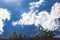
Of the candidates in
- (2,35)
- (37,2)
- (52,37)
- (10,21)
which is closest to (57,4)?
(37,2)

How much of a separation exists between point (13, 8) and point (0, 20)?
0.22 m

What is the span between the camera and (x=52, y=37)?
2.38m

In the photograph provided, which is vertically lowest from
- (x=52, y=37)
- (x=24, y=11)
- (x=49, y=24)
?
(x=52, y=37)

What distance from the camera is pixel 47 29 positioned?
7.95ft

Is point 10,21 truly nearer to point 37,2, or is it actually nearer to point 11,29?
point 11,29

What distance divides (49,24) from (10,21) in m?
0.47

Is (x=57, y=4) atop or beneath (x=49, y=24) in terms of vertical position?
atop

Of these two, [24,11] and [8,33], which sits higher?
[24,11]

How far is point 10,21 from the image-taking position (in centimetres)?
245

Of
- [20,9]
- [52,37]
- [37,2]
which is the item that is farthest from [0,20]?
[52,37]

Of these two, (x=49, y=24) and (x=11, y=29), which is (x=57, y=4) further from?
(x=11, y=29)

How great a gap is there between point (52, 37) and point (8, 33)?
52 cm

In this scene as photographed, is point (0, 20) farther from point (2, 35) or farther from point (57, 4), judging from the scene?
point (57, 4)

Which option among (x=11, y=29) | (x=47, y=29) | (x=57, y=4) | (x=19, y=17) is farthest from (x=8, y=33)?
(x=57, y=4)
